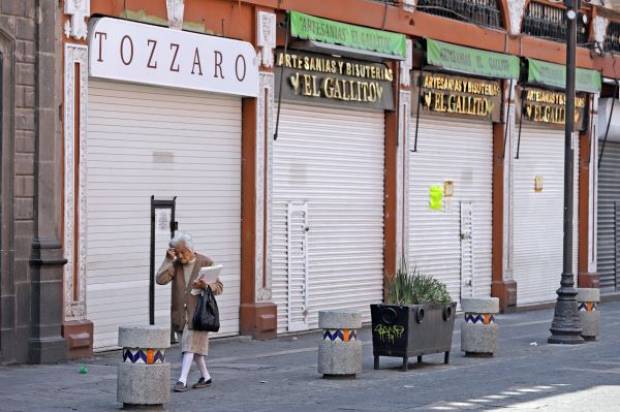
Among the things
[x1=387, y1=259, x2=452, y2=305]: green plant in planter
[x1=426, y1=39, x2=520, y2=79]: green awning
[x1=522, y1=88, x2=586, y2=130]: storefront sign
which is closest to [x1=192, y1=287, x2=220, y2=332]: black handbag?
[x1=387, y1=259, x2=452, y2=305]: green plant in planter

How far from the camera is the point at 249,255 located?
23.5m

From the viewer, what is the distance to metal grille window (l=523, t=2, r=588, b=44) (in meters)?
32.4

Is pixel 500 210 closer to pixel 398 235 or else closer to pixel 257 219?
pixel 398 235

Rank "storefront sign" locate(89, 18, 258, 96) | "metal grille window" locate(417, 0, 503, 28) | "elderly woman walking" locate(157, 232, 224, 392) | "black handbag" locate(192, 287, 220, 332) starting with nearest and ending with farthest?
"black handbag" locate(192, 287, 220, 332) → "elderly woman walking" locate(157, 232, 224, 392) → "storefront sign" locate(89, 18, 258, 96) → "metal grille window" locate(417, 0, 503, 28)

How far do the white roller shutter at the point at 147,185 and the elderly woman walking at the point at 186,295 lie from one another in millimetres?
3906

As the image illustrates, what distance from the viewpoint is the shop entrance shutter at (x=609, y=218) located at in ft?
119

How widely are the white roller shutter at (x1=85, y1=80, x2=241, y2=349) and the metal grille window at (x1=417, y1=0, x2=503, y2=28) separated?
6.71m

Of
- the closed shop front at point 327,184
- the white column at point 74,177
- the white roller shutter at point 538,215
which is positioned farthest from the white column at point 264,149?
the white roller shutter at point 538,215

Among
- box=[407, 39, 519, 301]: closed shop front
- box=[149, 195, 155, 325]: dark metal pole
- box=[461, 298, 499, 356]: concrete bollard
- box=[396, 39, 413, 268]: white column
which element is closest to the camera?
box=[461, 298, 499, 356]: concrete bollard

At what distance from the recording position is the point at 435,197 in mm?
28984

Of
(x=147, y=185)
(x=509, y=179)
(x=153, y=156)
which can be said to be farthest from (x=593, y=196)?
(x=147, y=185)

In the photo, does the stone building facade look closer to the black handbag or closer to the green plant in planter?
the black handbag

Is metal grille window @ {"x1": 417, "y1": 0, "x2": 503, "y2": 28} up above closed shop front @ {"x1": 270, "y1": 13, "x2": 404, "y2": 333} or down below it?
above

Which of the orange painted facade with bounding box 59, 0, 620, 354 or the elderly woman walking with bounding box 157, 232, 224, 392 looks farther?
the orange painted facade with bounding box 59, 0, 620, 354
